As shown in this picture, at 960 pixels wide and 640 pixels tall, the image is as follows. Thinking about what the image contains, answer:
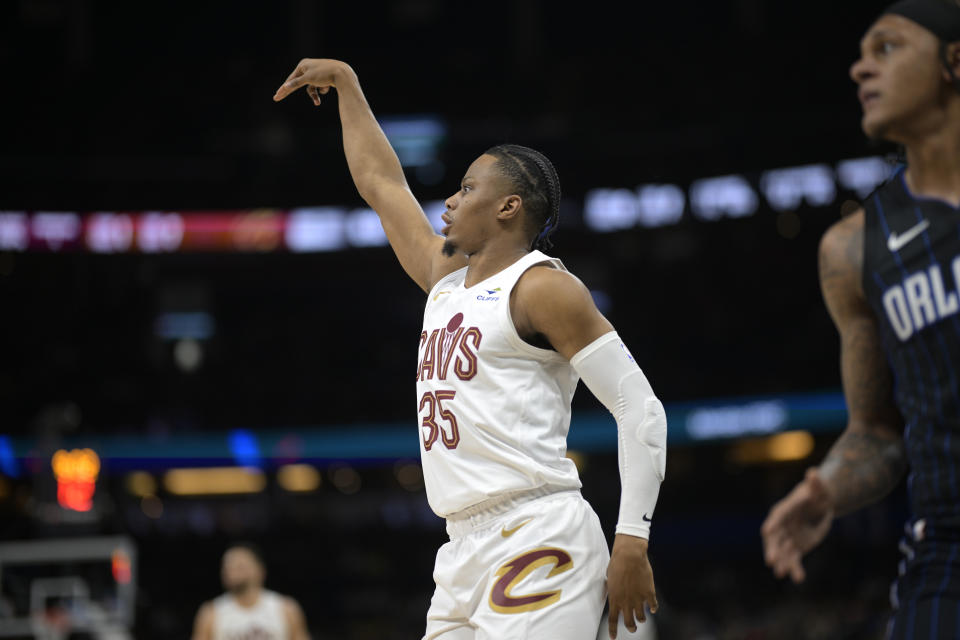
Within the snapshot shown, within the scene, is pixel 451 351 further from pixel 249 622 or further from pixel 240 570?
pixel 249 622

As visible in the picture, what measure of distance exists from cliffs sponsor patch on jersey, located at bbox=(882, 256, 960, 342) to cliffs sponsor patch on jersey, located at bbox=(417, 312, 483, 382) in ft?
4.15

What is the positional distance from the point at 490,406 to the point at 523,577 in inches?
19.4

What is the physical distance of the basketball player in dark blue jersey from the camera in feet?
7.34

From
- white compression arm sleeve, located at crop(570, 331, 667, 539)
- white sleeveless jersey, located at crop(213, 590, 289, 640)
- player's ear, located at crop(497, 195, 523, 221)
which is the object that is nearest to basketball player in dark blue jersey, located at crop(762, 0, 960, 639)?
white compression arm sleeve, located at crop(570, 331, 667, 539)

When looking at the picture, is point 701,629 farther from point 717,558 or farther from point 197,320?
point 197,320

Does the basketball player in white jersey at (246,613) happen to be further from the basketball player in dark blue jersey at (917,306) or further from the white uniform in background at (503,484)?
Answer: the basketball player in dark blue jersey at (917,306)

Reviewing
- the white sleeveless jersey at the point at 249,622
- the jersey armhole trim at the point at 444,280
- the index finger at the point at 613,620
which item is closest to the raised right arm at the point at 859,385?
the index finger at the point at 613,620

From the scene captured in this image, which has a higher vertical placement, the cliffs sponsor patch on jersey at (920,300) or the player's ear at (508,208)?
the player's ear at (508,208)

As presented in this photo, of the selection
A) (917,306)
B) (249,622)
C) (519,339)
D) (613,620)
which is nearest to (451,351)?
(519,339)

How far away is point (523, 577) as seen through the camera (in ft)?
9.99

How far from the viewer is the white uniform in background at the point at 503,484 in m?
3.04

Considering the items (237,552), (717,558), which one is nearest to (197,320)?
(717,558)

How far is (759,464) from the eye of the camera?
2366 cm

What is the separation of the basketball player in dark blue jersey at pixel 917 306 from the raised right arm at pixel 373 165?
176cm
